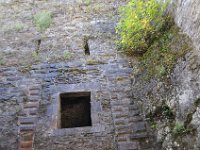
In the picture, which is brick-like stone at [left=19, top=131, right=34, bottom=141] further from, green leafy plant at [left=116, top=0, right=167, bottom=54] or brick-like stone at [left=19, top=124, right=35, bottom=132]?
green leafy plant at [left=116, top=0, right=167, bottom=54]

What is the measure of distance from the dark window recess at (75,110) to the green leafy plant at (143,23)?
4.62 feet

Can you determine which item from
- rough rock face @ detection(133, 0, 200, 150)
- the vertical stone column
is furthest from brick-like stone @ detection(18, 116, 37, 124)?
rough rock face @ detection(133, 0, 200, 150)

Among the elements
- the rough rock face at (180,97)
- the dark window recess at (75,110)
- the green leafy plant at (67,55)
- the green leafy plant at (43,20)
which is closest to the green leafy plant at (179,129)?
the rough rock face at (180,97)

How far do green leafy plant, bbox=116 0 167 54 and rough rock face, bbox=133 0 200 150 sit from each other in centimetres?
55

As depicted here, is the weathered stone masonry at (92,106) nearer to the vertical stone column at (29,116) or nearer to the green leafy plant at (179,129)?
the vertical stone column at (29,116)

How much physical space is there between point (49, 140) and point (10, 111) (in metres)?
A: 0.91

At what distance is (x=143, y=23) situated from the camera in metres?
6.00

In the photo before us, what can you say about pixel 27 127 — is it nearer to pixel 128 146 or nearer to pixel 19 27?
pixel 128 146

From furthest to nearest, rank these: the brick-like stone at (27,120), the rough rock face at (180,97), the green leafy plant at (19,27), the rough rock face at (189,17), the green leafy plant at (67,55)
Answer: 1. the green leafy plant at (19,27)
2. the green leafy plant at (67,55)
3. the brick-like stone at (27,120)
4. the rough rock face at (189,17)
5. the rough rock face at (180,97)

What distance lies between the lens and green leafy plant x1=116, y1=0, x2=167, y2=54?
6008 mm

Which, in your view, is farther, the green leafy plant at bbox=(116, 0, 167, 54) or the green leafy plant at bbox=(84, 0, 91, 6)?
the green leafy plant at bbox=(84, 0, 91, 6)

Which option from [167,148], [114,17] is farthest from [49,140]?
[114,17]

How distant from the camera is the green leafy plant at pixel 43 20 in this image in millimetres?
7043

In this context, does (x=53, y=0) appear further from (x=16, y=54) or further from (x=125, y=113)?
(x=125, y=113)
